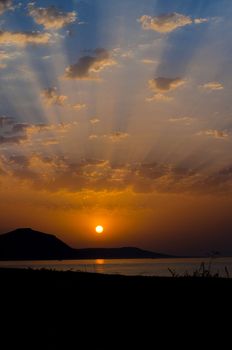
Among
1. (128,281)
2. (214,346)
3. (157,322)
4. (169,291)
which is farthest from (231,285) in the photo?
(214,346)

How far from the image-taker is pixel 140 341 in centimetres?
643

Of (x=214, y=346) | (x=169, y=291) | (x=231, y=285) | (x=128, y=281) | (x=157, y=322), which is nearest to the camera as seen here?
(x=214, y=346)

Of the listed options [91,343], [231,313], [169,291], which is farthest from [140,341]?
[169,291]

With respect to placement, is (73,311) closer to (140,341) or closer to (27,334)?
(27,334)

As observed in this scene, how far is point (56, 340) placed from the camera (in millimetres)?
6496

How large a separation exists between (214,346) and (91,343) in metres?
1.44

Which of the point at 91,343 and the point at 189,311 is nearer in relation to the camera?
the point at 91,343

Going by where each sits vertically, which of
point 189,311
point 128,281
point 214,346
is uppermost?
point 128,281

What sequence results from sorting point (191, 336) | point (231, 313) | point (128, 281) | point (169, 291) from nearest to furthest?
point (191, 336) → point (231, 313) → point (169, 291) → point (128, 281)

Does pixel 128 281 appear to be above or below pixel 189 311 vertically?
above

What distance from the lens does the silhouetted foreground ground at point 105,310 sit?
6637mm

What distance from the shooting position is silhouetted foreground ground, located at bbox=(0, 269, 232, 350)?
6.64 m

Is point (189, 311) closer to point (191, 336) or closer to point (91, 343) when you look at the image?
point (191, 336)

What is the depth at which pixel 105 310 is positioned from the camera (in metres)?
8.32
